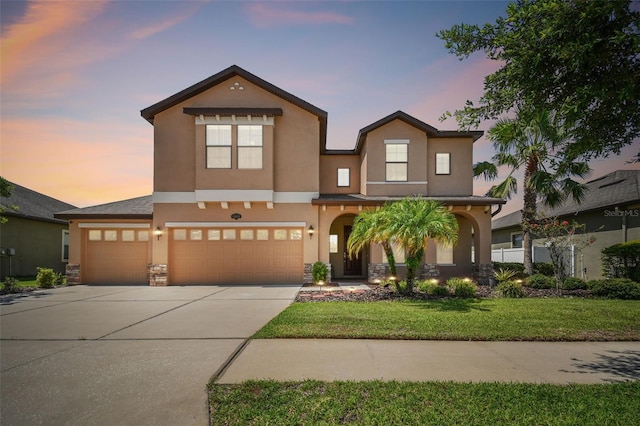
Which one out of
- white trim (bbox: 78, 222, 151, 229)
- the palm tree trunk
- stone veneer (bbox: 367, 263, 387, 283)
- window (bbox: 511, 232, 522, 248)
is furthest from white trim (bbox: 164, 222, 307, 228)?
window (bbox: 511, 232, 522, 248)

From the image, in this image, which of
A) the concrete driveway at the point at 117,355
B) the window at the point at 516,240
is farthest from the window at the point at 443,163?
the window at the point at 516,240

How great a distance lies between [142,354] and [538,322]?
7.71 metres

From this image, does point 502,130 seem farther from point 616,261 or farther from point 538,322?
point 616,261

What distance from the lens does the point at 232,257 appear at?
→ 1512cm

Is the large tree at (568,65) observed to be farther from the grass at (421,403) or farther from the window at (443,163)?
the window at (443,163)

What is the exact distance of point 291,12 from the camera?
9742 millimetres

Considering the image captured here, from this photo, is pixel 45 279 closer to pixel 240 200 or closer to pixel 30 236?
pixel 30 236

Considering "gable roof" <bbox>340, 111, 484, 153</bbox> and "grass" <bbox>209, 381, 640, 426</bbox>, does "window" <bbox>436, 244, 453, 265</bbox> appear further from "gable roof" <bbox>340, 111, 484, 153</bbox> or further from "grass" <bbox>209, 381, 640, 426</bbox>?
"grass" <bbox>209, 381, 640, 426</bbox>

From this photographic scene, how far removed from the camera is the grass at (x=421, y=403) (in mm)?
3426

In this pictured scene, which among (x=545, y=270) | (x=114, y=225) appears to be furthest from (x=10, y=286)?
(x=545, y=270)

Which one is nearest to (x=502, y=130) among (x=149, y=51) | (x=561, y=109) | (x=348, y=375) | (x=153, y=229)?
(x=561, y=109)

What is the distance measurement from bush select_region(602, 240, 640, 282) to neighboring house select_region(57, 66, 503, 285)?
4.32 m

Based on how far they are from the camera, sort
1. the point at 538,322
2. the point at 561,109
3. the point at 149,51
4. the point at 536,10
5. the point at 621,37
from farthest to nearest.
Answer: the point at 149,51 < the point at 538,322 < the point at 561,109 < the point at 536,10 < the point at 621,37

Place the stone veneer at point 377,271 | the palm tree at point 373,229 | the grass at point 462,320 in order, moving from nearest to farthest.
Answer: the grass at point 462,320 → the palm tree at point 373,229 → the stone veneer at point 377,271
